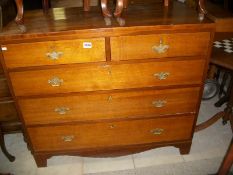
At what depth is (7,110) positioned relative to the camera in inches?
80.2

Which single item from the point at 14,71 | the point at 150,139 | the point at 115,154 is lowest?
the point at 115,154

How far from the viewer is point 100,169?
6.71ft

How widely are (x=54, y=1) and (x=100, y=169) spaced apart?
165 centimetres

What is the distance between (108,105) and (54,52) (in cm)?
54

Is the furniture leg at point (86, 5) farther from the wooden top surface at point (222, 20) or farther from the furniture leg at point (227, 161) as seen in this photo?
the furniture leg at point (227, 161)

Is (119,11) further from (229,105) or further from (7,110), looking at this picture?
(229,105)

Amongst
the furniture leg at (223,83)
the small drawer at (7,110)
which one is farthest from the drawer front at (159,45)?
the furniture leg at (223,83)

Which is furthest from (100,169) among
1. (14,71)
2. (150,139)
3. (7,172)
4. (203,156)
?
(14,71)

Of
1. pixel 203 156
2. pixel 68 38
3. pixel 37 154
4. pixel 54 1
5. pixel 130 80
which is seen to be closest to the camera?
pixel 68 38

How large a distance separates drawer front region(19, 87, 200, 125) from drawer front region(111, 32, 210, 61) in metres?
0.29

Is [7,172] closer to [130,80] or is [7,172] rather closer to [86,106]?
[86,106]

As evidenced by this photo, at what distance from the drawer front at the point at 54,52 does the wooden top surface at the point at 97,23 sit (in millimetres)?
51

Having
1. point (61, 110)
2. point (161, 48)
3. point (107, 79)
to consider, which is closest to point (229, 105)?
point (161, 48)

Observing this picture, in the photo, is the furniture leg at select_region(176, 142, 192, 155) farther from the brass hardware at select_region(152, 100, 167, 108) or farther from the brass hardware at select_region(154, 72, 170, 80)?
the brass hardware at select_region(154, 72, 170, 80)
